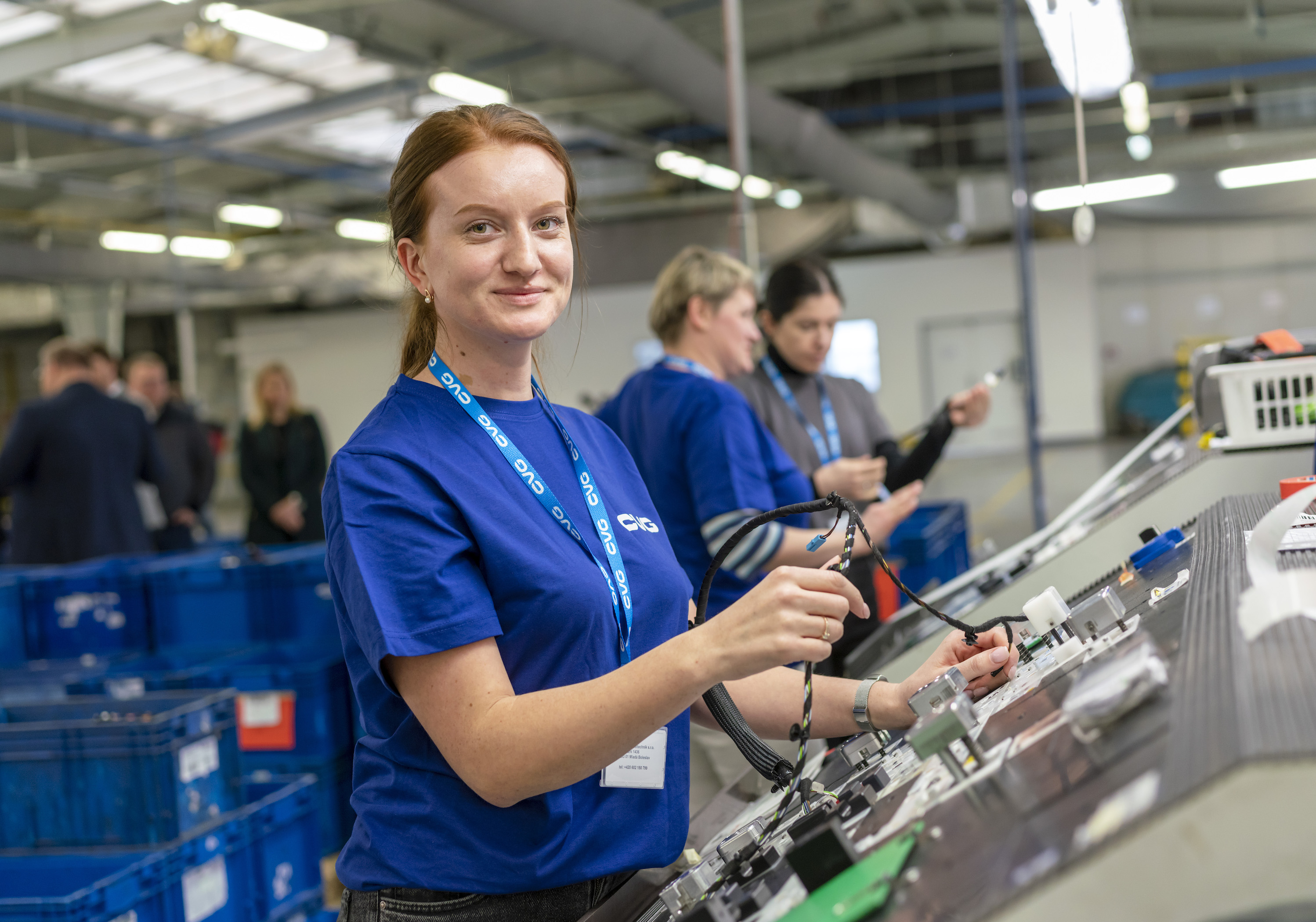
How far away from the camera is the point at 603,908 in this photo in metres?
0.98

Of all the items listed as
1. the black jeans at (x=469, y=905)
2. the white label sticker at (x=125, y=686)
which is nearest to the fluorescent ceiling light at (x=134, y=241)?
the white label sticker at (x=125, y=686)

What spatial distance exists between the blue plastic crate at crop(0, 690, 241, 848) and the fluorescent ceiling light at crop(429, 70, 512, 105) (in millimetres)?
5954

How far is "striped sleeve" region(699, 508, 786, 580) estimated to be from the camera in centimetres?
194

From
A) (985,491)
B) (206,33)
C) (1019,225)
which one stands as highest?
(206,33)

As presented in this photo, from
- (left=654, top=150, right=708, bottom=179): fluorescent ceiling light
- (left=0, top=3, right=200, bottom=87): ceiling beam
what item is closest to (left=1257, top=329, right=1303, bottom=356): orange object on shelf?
(left=0, top=3, right=200, bottom=87): ceiling beam

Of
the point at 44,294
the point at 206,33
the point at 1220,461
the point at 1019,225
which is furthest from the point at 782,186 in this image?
the point at 1220,461

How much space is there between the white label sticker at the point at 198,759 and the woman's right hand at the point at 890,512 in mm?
1332

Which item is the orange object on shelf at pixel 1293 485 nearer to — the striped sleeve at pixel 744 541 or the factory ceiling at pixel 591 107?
the striped sleeve at pixel 744 541

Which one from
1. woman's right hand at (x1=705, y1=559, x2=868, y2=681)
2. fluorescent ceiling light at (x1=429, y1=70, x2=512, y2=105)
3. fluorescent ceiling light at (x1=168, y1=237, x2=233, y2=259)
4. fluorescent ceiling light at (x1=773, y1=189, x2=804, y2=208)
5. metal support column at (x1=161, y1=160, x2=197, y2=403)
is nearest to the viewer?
woman's right hand at (x1=705, y1=559, x2=868, y2=681)

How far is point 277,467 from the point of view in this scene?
204 inches

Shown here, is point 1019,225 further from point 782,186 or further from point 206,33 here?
point 782,186

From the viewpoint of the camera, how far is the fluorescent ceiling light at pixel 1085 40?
2621mm

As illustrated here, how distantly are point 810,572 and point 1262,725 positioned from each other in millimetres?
334

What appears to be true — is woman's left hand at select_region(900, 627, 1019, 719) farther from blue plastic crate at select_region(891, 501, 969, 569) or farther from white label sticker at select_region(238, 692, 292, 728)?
blue plastic crate at select_region(891, 501, 969, 569)
